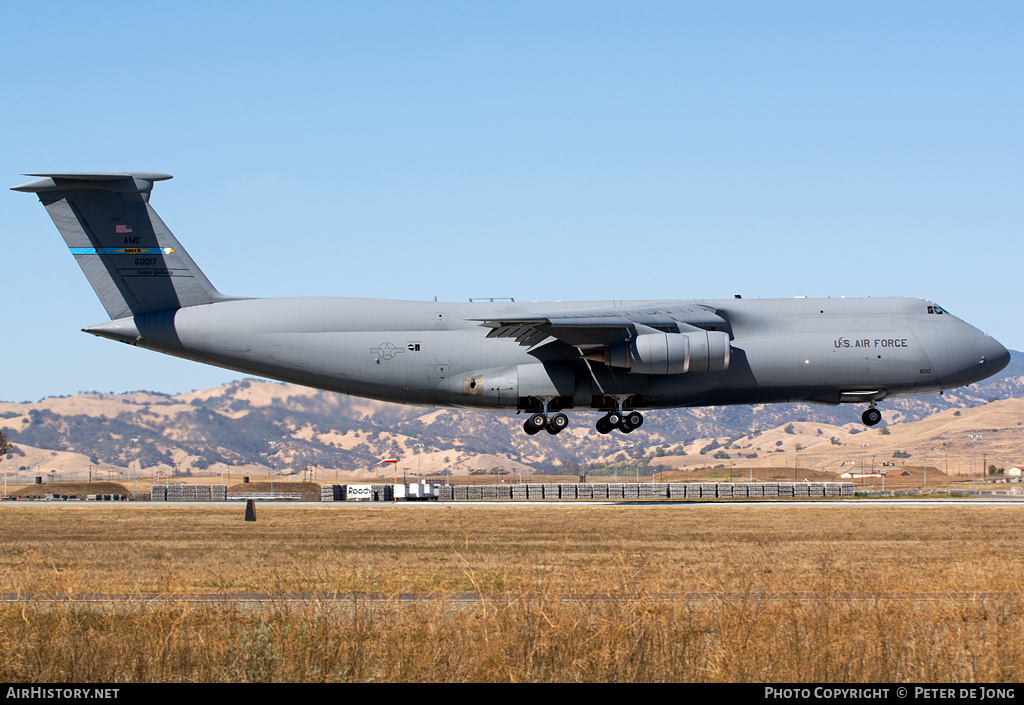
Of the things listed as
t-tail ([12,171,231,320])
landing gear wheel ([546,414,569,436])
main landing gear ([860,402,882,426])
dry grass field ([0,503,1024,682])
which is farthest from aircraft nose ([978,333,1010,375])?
t-tail ([12,171,231,320])

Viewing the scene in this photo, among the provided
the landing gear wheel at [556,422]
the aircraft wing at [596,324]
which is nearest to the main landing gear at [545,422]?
the landing gear wheel at [556,422]

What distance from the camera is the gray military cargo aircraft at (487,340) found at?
31.5 metres

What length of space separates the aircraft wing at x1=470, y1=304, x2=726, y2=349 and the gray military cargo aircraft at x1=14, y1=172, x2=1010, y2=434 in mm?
61

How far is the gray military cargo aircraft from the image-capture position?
31.5 m

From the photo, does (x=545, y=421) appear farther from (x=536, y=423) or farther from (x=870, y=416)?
(x=870, y=416)

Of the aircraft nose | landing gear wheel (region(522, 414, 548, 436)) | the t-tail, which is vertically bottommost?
landing gear wheel (region(522, 414, 548, 436))

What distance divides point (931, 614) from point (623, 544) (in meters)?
13.7

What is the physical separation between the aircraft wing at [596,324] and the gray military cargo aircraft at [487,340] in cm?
6

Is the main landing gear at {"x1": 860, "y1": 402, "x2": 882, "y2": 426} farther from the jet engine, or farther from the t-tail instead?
the t-tail

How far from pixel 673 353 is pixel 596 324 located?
242 centimetres

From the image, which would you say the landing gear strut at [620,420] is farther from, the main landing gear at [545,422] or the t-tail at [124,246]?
the t-tail at [124,246]

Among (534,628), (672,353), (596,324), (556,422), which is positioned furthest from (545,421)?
(534,628)

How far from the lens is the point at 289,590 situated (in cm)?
1476
